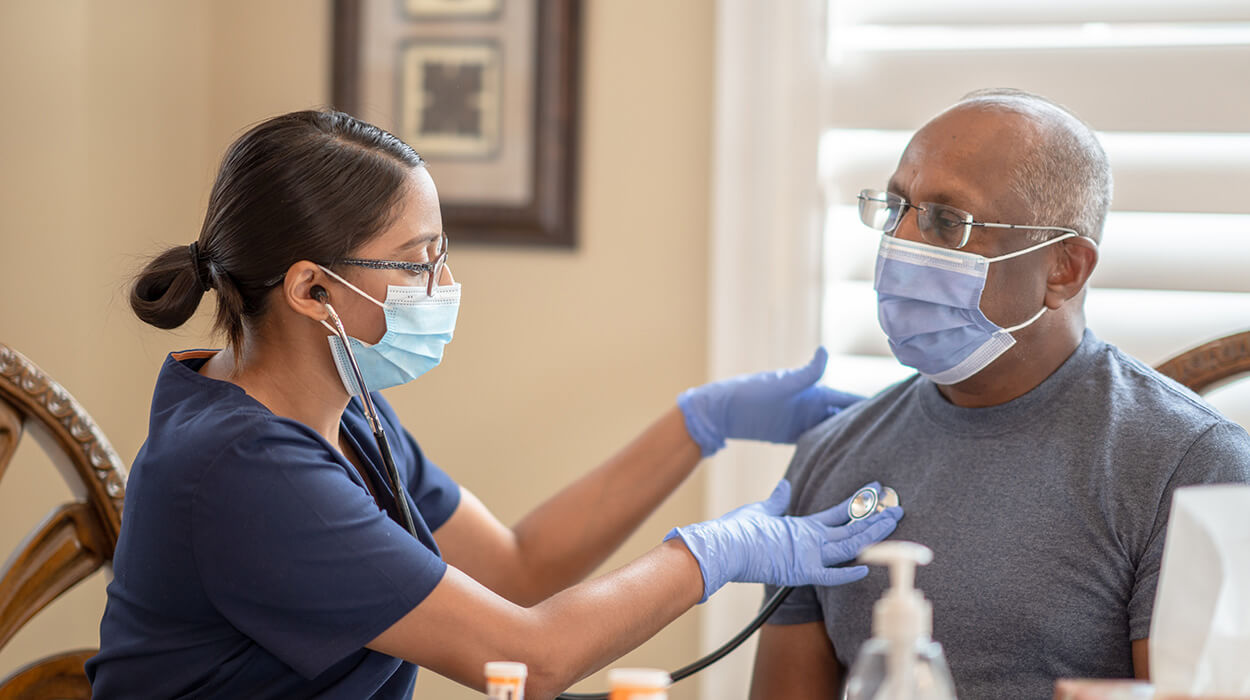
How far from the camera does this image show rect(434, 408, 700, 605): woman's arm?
1722 millimetres

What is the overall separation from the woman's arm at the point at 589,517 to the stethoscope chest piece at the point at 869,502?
37cm

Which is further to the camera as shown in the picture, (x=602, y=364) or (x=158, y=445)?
(x=602, y=364)

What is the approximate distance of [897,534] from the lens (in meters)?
1.43

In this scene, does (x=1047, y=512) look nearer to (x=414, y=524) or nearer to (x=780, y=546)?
(x=780, y=546)

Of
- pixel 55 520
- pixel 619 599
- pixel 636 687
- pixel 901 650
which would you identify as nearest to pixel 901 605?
pixel 901 650

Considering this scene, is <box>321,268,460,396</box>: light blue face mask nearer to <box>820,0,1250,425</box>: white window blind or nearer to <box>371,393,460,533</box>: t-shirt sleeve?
<box>371,393,460,533</box>: t-shirt sleeve

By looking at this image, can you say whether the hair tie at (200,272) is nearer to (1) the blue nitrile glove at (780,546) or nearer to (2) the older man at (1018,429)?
(1) the blue nitrile glove at (780,546)

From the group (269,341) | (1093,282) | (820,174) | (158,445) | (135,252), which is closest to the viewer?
(158,445)

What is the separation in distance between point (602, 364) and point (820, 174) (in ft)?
1.78

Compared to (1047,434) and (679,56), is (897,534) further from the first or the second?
(679,56)

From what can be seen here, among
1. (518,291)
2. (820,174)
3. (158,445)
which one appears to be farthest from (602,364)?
(158,445)

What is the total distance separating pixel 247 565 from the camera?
116cm

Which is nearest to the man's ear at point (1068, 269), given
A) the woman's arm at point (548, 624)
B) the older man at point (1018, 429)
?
the older man at point (1018, 429)

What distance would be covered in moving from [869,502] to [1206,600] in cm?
60
